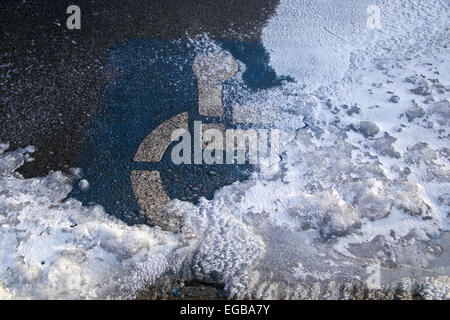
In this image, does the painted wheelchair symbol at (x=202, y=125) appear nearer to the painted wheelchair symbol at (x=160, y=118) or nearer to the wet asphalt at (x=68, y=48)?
the painted wheelchair symbol at (x=160, y=118)

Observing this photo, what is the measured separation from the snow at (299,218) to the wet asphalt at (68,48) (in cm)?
15

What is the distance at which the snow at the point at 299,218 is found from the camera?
1.52 meters

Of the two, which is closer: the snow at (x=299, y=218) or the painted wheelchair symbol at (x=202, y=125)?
the snow at (x=299, y=218)

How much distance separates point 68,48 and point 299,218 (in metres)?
1.57

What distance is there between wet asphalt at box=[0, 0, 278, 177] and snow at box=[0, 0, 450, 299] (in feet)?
0.49

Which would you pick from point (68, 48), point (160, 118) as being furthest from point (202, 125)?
point (68, 48)

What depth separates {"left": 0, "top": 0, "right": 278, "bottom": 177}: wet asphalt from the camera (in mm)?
1905

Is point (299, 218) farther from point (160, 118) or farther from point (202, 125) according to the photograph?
point (160, 118)

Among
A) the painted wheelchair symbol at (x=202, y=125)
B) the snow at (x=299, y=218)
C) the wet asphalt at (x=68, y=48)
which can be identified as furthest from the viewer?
the wet asphalt at (x=68, y=48)

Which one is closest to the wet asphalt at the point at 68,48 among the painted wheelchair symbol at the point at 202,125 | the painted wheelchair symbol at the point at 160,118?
the painted wheelchair symbol at the point at 160,118

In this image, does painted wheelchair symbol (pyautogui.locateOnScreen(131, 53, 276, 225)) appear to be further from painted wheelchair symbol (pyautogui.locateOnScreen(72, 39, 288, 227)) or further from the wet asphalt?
the wet asphalt

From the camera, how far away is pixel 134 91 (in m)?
2.09

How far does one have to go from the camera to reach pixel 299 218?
1.69m

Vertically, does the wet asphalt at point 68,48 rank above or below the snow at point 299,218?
above
